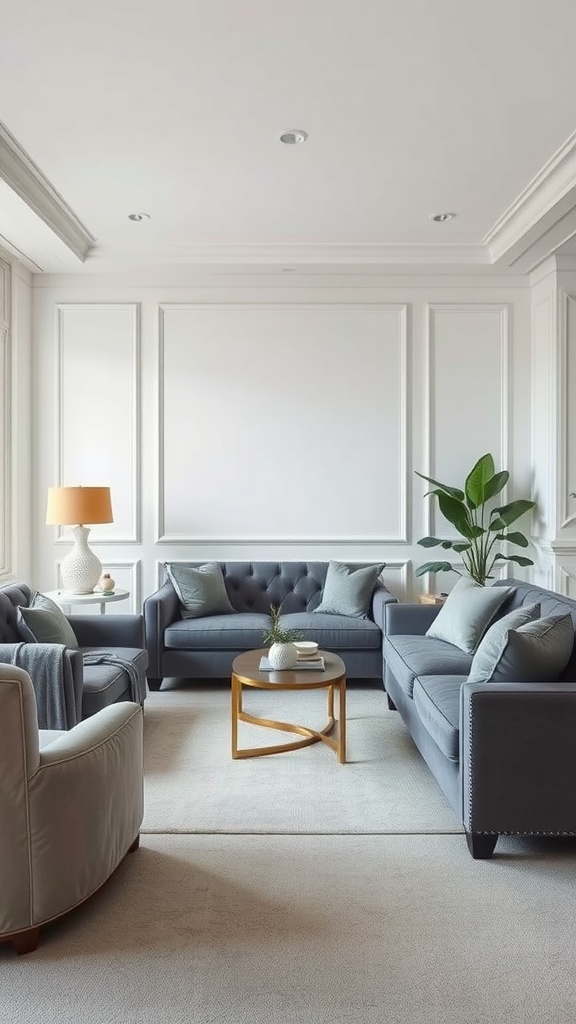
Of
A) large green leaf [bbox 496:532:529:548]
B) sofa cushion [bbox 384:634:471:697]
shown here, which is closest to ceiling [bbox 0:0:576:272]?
large green leaf [bbox 496:532:529:548]

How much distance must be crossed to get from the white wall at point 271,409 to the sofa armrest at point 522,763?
122 inches

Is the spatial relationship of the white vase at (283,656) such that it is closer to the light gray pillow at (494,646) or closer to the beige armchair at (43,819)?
the light gray pillow at (494,646)

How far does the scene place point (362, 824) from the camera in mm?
2703

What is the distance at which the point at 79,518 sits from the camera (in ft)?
15.0

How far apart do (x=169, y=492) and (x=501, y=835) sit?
141 inches

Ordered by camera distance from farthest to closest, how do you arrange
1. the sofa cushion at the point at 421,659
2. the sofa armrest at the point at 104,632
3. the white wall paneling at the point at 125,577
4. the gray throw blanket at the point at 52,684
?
the white wall paneling at the point at 125,577 < the sofa armrest at the point at 104,632 < the sofa cushion at the point at 421,659 < the gray throw blanket at the point at 52,684

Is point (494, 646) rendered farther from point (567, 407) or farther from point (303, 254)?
point (303, 254)

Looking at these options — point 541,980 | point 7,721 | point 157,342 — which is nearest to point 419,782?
point 541,980

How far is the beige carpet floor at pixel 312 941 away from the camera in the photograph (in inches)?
67.6

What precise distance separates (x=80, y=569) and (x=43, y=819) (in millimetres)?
2885

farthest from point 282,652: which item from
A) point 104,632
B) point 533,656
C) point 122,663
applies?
point 533,656

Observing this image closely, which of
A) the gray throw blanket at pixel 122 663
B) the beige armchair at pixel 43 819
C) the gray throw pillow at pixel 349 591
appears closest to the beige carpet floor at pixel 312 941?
the beige armchair at pixel 43 819

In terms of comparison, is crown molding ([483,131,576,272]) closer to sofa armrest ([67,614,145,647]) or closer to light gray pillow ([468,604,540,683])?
light gray pillow ([468,604,540,683])

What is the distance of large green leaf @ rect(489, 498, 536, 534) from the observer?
510cm
